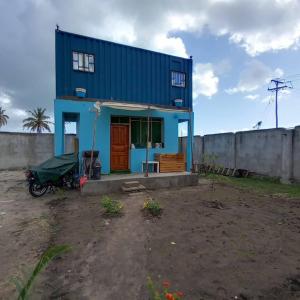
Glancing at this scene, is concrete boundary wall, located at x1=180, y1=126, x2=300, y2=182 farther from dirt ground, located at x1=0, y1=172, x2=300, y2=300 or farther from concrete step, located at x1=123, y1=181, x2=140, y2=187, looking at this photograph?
dirt ground, located at x1=0, y1=172, x2=300, y2=300

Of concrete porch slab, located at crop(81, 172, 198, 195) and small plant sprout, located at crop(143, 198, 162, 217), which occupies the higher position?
concrete porch slab, located at crop(81, 172, 198, 195)

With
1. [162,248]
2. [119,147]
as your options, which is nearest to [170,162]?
[119,147]

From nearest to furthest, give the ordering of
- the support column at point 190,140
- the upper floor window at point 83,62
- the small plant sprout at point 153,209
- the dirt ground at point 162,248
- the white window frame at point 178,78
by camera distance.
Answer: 1. the dirt ground at point 162,248
2. the small plant sprout at point 153,209
3. the upper floor window at point 83,62
4. the support column at point 190,140
5. the white window frame at point 178,78

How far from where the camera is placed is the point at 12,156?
1852 cm

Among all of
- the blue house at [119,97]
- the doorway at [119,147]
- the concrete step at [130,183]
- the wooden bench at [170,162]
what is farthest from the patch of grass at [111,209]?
the wooden bench at [170,162]

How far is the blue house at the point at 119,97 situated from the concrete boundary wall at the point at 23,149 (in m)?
9.05

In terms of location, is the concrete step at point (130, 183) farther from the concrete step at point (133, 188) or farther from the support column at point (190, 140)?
the support column at point (190, 140)

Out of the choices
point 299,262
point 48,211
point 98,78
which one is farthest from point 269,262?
point 98,78

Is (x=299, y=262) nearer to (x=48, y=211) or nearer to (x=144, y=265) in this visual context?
(x=144, y=265)

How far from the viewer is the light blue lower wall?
1023 centimetres

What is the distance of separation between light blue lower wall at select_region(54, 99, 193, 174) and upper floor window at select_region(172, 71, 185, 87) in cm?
144

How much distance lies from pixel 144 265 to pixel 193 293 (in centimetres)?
92

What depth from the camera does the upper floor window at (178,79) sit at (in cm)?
1272

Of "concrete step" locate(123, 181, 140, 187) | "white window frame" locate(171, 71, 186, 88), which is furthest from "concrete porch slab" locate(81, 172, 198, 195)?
"white window frame" locate(171, 71, 186, 88)
